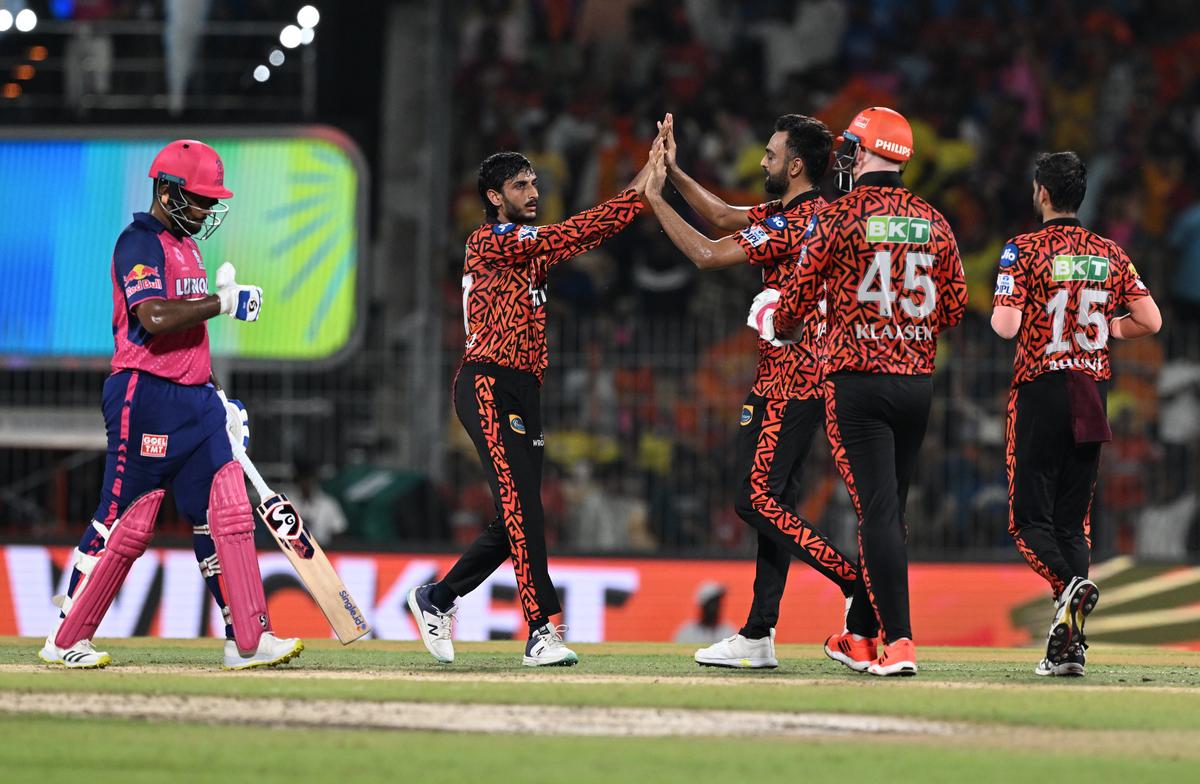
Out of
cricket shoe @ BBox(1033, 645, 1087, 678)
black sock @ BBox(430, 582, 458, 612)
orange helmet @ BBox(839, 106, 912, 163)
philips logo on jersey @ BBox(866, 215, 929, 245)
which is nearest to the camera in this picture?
philips logo on jersey @ BBox(866, 215, 929, 245)

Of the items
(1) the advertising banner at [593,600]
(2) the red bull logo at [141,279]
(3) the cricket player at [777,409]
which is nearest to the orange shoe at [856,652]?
(3) the cricket player at [777,409]

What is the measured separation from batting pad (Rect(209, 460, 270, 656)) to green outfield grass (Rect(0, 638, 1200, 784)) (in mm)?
239

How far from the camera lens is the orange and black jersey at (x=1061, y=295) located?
26.8 ft

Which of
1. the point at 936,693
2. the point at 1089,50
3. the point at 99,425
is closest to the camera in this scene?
the point at 936,693

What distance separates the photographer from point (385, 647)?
10.4 meters

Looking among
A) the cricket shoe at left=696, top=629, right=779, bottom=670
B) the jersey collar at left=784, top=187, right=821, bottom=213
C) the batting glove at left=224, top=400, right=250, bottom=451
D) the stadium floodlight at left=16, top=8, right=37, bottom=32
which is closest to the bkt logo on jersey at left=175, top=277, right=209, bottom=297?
the batting glove at left=224, top=400, right=250, bottom=451

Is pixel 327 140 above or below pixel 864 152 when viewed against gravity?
above

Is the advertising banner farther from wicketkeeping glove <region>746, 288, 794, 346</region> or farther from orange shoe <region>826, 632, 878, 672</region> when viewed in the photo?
wicketkeeping glove <region>746, 288, 794, 346</region>

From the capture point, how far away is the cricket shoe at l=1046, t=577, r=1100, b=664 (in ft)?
25.4

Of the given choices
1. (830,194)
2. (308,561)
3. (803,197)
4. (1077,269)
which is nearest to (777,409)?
(803,197)

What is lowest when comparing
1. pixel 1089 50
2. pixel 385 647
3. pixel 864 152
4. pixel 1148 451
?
pixel 385 647

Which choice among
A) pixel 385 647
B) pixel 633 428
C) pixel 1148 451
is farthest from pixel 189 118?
pixel 1148 451

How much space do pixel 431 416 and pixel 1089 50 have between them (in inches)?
316

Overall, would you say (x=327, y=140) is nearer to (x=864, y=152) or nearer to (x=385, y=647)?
(x=385, y=647)
